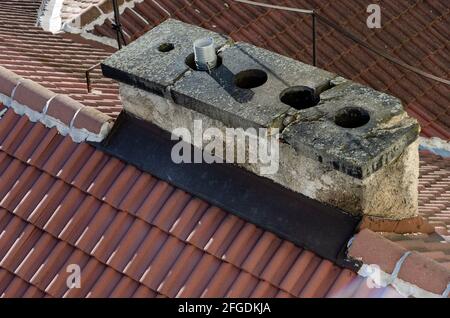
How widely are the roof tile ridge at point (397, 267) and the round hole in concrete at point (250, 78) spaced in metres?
1.41

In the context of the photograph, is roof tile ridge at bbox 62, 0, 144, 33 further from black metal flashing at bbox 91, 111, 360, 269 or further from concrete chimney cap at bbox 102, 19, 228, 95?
black metal flashing at bbox 91, 111, 360, 269

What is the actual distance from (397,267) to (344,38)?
531 cm

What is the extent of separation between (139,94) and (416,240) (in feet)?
7.46

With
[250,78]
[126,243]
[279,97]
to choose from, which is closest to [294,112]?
[279,97]

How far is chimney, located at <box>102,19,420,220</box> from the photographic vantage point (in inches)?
212

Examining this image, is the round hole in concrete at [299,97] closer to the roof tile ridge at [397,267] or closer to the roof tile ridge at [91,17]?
the roof tile ridge at [397,267]

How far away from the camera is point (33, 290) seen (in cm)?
591

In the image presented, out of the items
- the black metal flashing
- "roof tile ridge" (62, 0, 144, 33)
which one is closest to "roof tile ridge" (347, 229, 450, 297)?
the black metal flashing

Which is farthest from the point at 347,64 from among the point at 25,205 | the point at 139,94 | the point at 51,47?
the point at 25,205

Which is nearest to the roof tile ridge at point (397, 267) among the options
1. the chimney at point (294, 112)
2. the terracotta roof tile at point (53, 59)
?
the chimney at point (294, 112)

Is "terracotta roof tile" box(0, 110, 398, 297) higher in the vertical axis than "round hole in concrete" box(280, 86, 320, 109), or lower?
lower

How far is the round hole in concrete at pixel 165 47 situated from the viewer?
6.53 meters

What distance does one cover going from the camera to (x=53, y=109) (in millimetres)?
6551

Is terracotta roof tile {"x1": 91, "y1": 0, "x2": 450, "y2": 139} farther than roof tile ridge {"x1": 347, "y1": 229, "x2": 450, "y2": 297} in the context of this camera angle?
Yes
